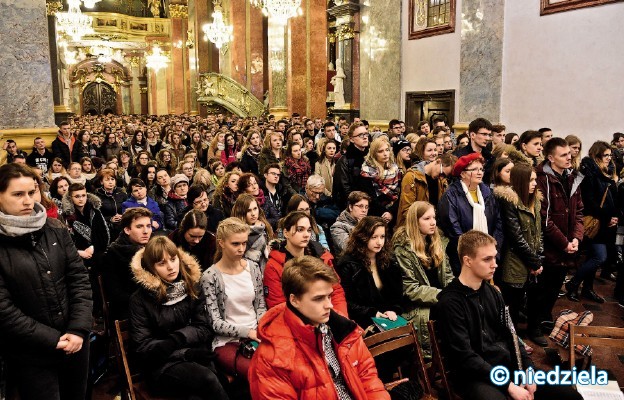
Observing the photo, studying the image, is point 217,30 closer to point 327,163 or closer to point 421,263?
point 327,163

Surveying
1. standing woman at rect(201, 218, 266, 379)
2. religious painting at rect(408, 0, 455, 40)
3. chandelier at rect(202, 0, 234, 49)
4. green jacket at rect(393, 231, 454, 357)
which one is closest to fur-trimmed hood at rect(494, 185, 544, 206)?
green jacket at rect(393, 231, 454, 357)

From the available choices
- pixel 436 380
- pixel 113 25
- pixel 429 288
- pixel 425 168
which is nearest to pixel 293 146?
pixel 425 168

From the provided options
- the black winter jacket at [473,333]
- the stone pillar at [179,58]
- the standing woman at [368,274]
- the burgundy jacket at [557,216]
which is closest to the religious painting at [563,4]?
the burgundy jacket at [557,216]

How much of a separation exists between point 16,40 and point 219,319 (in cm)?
807

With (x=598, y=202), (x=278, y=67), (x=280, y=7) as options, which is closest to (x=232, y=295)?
(x=598, y=202)

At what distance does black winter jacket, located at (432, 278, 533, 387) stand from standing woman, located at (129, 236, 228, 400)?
1533 mm

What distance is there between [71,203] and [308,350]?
4.29 m

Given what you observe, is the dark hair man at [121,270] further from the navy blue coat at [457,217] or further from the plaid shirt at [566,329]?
the plaid shirt at [566,329]

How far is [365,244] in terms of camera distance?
432 centimetres

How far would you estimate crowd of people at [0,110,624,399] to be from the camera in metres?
3.01

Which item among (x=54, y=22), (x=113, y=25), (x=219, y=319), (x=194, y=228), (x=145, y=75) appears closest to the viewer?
(x=219, y=319)

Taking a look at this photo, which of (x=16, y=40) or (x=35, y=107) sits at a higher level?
(x=16, y=40)

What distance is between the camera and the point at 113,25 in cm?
3778

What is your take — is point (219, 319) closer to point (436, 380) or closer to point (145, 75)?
point (436, 380)
